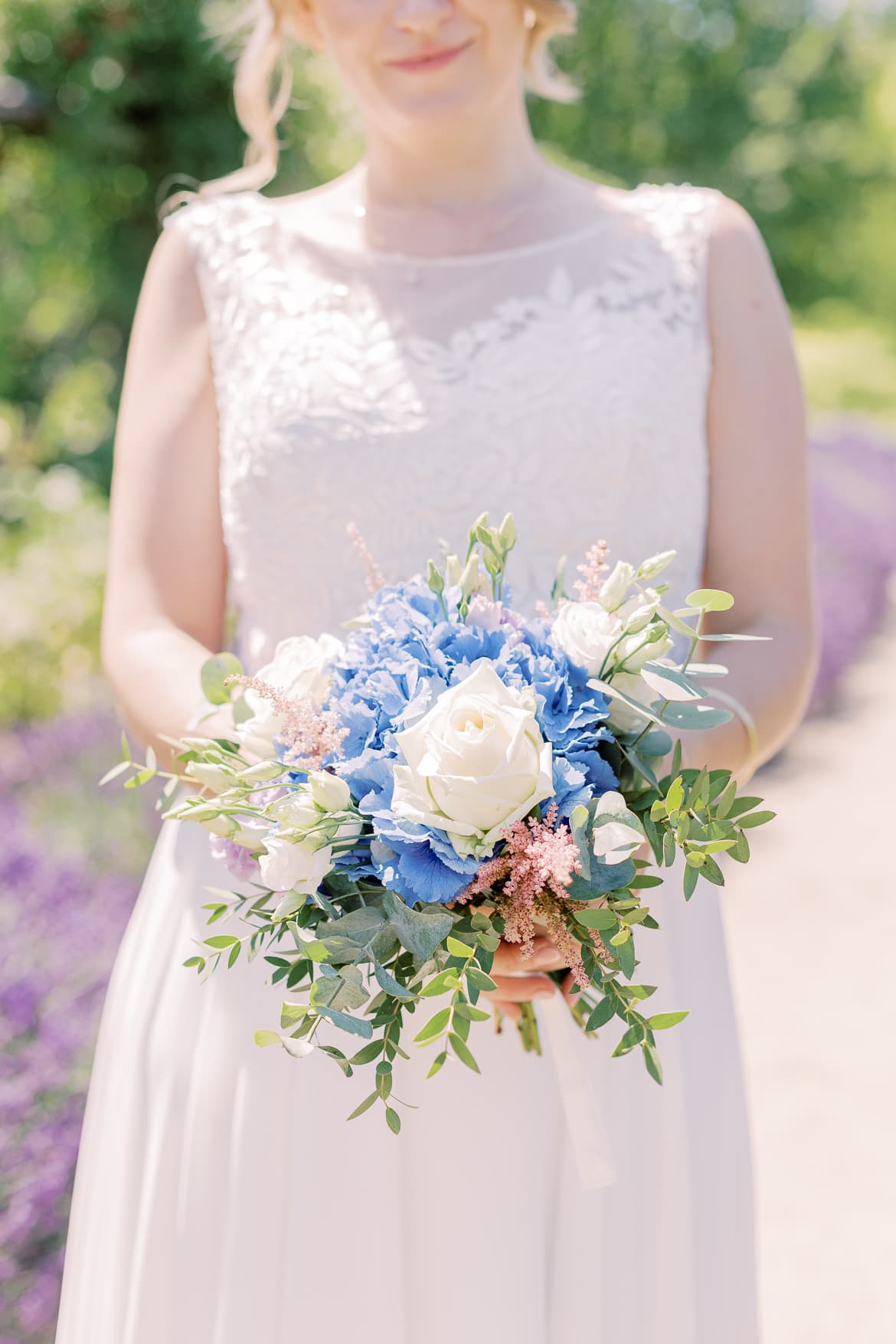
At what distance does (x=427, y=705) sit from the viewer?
1.40 meters

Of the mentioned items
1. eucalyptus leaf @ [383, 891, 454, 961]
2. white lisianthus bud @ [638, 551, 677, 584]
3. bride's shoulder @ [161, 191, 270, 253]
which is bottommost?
eucalyptus leaf @ [383, 891, 454, 961]

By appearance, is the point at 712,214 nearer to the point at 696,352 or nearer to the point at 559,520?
the point at 696,352

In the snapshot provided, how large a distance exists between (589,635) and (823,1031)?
445cm

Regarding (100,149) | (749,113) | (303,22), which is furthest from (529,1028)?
(749,113)

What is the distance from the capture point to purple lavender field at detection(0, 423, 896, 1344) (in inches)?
121

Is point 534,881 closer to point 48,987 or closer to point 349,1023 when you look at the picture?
point 349,1023

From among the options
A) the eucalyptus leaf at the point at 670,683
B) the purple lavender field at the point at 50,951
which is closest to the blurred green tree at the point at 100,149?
the purple lavender field at the point at 50,951

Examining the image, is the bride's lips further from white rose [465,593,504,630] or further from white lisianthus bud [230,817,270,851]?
white lisianthus bud [230,817,270,851]

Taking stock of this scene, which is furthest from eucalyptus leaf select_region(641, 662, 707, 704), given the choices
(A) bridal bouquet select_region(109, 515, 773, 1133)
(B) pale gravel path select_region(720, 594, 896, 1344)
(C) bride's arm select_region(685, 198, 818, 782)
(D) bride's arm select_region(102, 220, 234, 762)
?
(B) pale gravel path select_region(720, 594, 896, 1344)

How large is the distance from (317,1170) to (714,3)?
31844 mm

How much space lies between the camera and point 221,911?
1.50m

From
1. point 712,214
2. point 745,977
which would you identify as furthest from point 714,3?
point 712,214

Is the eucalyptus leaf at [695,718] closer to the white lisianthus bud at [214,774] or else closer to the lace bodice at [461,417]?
the white lisianthus bud at [214,774]

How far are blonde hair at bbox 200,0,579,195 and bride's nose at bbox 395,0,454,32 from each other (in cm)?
28
